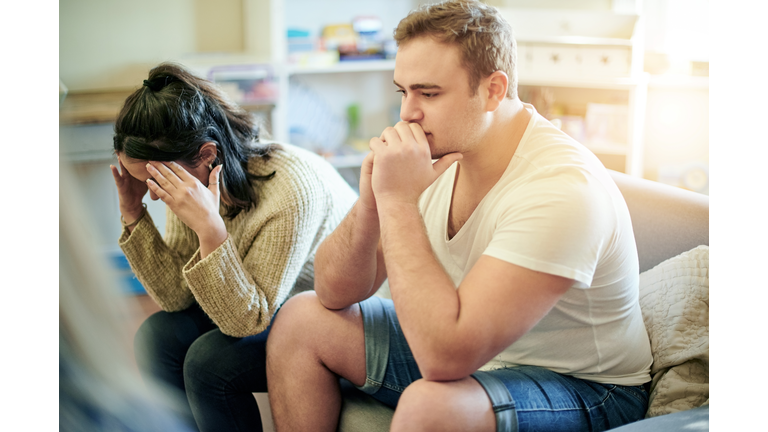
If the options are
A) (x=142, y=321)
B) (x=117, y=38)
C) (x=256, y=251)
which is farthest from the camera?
(x=117, y=38)

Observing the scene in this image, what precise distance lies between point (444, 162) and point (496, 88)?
4.5 inches

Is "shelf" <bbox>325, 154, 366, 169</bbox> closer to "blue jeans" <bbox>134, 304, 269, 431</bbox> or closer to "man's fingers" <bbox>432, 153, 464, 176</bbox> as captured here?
"blue jeans" <bbox>134, 304, 269, 431</bbox>

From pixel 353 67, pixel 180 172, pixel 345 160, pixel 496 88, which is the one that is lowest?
A: pixel 345 160

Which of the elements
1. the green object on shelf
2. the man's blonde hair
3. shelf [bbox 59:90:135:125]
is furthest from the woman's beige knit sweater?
the green object on shelf

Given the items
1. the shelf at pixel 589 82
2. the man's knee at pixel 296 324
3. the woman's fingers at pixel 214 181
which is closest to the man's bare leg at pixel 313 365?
the man's knee at pixel 296 324

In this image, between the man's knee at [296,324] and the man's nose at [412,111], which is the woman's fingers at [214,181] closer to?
the man's knee at [296,324]

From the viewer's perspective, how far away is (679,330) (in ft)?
2.60

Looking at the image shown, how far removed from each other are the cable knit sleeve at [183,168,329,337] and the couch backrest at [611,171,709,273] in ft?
1.70

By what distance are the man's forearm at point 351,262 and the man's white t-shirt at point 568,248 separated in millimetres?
105

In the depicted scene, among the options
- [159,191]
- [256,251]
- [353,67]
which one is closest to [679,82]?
[353,67]

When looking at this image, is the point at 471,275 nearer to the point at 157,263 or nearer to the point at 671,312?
the point at 671,312

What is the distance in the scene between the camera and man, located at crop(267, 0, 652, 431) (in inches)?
24.3

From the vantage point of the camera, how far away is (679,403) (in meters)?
0.74
